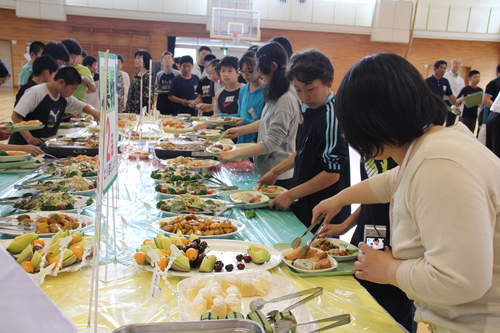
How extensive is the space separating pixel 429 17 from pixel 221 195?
12.9 metres

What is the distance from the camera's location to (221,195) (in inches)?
81.0

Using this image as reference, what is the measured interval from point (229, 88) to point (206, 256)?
3612mm

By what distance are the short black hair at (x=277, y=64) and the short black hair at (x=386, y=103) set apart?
Answer: 155cm

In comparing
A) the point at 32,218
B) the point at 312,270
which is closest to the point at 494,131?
the point at 312,270

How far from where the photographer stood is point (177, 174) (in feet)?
7.39

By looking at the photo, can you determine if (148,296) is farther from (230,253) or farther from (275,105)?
(275,105)

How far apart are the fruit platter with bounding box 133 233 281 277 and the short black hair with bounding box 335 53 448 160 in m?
0.52

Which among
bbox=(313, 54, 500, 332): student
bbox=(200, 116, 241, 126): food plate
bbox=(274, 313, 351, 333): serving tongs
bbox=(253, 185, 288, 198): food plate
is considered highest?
bbox=(313, 54, 500, 332): student

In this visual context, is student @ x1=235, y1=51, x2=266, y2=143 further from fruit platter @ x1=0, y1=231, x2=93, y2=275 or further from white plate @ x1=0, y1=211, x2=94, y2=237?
fruit platter @ x1=0, y1=231, x2=93, y2=275

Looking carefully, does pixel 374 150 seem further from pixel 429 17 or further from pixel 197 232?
pixel 429 17

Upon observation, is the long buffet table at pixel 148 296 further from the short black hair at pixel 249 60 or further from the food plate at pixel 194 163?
the short black hair at pixel 249 60

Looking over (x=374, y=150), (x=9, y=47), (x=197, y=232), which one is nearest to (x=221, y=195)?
(x=197, y=232)

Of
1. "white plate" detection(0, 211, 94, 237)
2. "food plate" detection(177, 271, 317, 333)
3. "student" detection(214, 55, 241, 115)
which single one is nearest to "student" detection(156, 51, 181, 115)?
"student" detection(214, 55, 241, 115)

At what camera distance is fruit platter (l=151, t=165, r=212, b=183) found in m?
2.21
